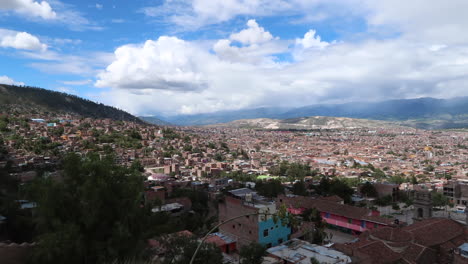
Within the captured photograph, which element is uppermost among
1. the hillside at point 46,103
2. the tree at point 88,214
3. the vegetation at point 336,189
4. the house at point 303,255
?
the hillside at point 46,103

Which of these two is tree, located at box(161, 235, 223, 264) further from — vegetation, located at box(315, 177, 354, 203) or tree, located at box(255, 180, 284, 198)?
vegetation, located at box(315, 177, 354, 203)

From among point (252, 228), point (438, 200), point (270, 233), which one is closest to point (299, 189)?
point (438, 200)

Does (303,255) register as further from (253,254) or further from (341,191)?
(341,191)

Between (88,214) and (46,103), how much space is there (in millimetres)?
89792

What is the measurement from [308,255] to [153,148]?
4012cm

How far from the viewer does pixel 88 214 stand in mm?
5438

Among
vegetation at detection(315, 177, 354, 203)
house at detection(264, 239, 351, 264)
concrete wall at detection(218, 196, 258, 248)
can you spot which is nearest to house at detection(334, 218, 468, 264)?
house at detection(264, 239, 351, 264)

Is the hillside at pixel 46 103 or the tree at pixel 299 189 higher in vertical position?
the hillside at pixel 46 103

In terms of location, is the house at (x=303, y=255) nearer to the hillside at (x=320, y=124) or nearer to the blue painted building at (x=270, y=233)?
the blue painted building at (x=270, y=233)

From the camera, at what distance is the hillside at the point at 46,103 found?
7156 cm

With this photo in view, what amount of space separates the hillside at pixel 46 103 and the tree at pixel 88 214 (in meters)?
68.5

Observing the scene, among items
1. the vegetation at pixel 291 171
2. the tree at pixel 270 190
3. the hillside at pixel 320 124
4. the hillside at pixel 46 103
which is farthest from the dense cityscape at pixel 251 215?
the hillside at pixel 320 124

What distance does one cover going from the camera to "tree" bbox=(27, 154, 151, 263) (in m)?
5.13

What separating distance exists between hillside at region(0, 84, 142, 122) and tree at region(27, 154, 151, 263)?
68492 mm
